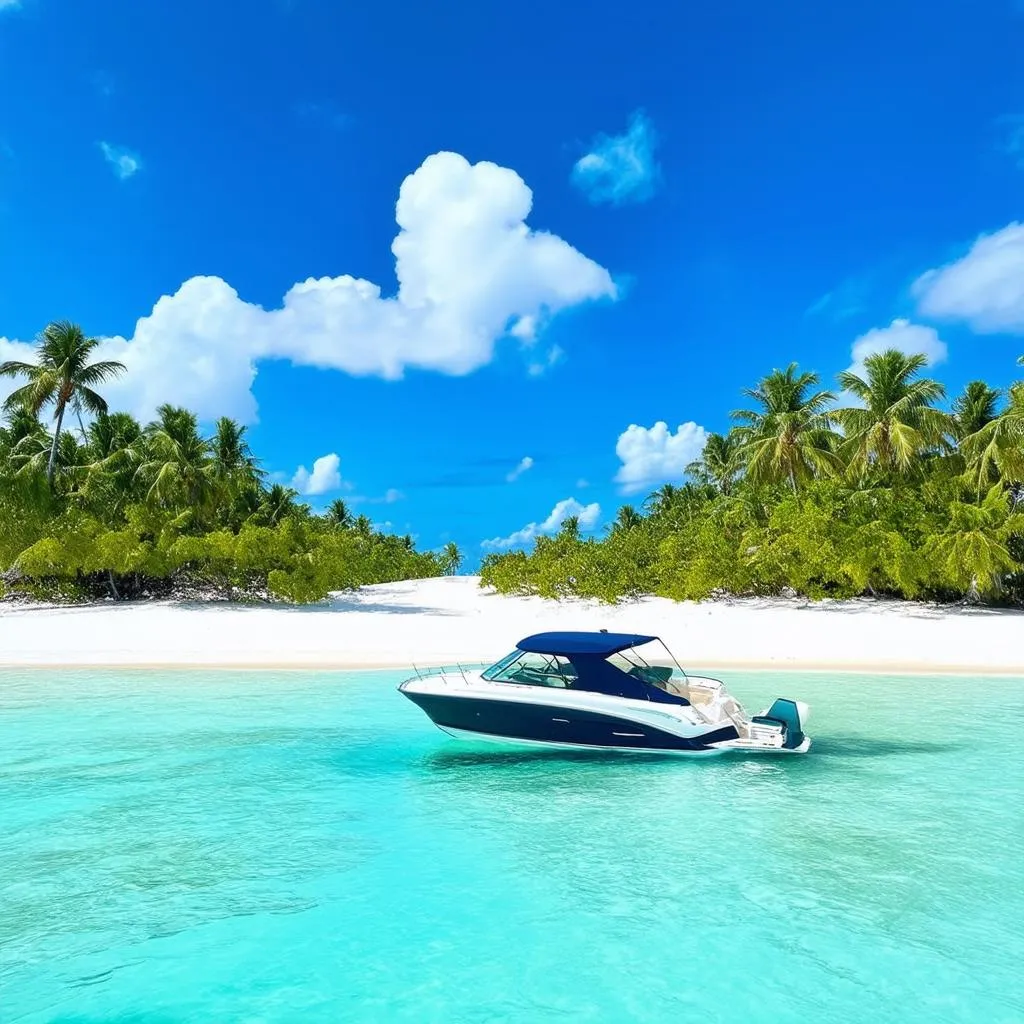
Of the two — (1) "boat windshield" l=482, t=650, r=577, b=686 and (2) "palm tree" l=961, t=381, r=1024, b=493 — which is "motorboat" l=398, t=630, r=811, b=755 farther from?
(2) "palm tree" l=961, t=381, r=1024, b=493

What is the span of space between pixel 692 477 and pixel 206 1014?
57175 mm

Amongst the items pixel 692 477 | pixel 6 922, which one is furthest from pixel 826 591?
pixel 6 922

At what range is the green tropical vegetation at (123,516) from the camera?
32.8 m

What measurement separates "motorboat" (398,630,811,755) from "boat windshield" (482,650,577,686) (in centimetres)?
1

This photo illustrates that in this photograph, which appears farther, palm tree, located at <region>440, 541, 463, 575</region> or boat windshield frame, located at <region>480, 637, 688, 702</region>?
palm tree, located at <region>440, 541, 463, 575</region>

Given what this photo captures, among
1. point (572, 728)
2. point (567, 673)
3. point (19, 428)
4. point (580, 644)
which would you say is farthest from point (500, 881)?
point (19, 428)

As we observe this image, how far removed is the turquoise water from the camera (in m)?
5.59

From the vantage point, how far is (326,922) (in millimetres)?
6648

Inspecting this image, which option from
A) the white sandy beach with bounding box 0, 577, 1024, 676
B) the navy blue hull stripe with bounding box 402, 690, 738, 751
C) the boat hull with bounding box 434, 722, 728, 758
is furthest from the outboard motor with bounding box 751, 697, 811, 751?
the white sandy beach with bounding box 0, 577, 1024, 676

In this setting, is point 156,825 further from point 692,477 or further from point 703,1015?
point 692,477

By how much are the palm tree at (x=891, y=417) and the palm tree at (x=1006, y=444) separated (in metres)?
2.73

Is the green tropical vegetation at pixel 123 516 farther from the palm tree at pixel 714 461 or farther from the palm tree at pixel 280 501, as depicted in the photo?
the palm tree at pixel 714 461

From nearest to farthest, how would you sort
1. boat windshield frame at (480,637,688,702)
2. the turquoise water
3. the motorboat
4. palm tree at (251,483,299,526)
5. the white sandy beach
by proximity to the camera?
the turquoise water → the motorboat → boat windshield frame at (480,637,688,702) → the white sandy beach → palm tree at (251,483,299,526)

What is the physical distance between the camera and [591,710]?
11.0 meters
